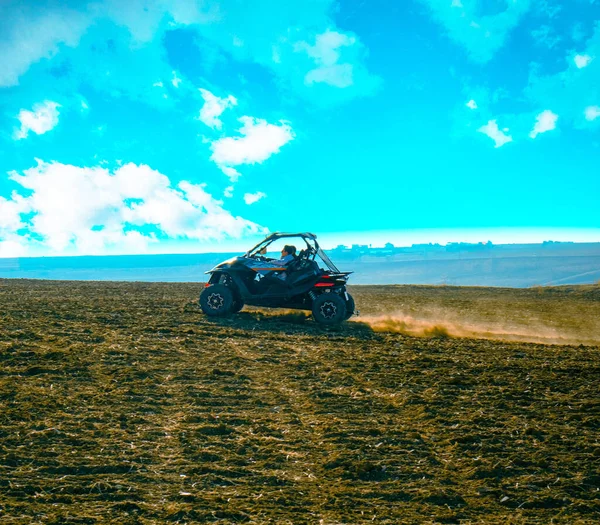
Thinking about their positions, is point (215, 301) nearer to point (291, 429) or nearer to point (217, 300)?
Answer: point (217, 300)

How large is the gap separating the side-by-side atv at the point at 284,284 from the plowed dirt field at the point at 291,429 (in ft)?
8.13

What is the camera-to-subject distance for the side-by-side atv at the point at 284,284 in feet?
51.3

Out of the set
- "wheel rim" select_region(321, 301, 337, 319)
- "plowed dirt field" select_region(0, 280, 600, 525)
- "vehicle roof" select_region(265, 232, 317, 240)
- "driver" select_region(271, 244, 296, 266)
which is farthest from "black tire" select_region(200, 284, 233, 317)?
"plowed dirt field" select_region(0, 280, 600, 525)

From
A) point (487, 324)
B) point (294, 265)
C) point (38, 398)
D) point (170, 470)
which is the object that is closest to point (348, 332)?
point (294, 265)

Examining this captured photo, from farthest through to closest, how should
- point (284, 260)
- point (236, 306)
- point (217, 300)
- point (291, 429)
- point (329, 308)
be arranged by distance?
point (236, 306) < point (217, 300) < point (284, 260) < point (329, 308) < point (291, 429)

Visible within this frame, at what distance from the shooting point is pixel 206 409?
725 centimetres

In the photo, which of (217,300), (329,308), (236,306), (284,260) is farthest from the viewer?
(236,306)

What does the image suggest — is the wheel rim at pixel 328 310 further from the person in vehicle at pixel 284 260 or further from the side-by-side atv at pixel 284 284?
the person in vehicle at pixel 284 260

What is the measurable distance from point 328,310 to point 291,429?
9112 millimetres

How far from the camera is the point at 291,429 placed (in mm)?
6535

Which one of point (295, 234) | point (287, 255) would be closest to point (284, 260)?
point (287, 255)

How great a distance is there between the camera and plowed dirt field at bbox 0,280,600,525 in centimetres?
470

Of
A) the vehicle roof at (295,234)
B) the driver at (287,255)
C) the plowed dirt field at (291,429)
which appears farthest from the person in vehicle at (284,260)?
the plowed dirt field at (291,429)

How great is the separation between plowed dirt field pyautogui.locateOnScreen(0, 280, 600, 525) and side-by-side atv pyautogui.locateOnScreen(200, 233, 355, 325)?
248 cm
